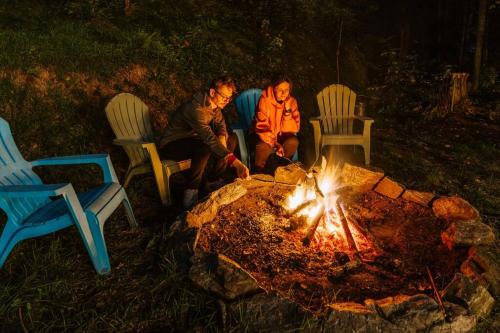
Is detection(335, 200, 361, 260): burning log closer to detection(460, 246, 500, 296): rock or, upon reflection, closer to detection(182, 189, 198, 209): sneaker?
detection(460, 246, 500, 296): rock

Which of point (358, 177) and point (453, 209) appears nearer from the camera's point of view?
point (453, 209)

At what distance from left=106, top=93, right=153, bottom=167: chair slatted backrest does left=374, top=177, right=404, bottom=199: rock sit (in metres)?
2.36

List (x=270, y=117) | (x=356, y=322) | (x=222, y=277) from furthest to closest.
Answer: (x=270, y=117) → (x=222, y=277) → (x=356, y=322)

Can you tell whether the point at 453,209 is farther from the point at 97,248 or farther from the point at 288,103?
the point at 97,248

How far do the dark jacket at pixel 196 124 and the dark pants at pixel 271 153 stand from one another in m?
0.60

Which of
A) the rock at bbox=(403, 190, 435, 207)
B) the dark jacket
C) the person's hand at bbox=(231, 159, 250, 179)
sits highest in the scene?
the dark jacket

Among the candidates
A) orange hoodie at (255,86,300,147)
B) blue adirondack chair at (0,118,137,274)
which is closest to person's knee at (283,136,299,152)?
orange hoodie at (255,86,300,147)

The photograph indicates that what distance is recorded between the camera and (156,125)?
4.91 m

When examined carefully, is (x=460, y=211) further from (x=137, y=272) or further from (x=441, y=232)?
(x=137, y=272)

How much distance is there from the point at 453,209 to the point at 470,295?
963 mm

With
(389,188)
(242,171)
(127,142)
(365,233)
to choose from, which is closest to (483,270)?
(365,233)

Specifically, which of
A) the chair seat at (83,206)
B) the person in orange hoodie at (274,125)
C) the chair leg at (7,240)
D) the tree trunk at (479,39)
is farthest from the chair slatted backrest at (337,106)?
the tree trunk at (479,39)

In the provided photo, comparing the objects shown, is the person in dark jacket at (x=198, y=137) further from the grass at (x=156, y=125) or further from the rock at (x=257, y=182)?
the grass at (x=156, y=125)

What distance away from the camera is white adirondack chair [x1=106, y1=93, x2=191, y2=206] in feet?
11.4
